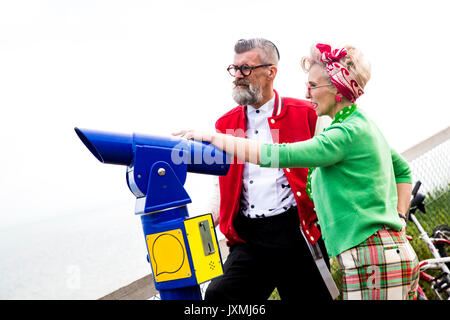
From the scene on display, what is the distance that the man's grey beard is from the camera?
2.42 meters

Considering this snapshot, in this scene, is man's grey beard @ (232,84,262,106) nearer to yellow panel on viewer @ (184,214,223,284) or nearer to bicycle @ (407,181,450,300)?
yellow panel on viewer @ (184,214,223,284)

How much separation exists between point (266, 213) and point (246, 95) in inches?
26.6

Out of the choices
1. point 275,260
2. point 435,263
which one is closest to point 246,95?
point 275,260

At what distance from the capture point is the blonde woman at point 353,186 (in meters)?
1.57

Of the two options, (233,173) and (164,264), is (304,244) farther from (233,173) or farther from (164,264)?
(164,264)

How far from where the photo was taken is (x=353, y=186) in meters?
1.65

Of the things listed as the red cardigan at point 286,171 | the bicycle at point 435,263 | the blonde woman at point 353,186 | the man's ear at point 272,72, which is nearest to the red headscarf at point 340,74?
the blonde woman at point 353,186

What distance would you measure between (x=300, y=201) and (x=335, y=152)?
0.73 metres

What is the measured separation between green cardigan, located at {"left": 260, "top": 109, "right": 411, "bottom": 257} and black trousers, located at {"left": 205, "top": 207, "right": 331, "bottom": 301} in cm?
62

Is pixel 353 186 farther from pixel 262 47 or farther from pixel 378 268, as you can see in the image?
pixel 262 47

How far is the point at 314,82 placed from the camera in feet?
5.93
